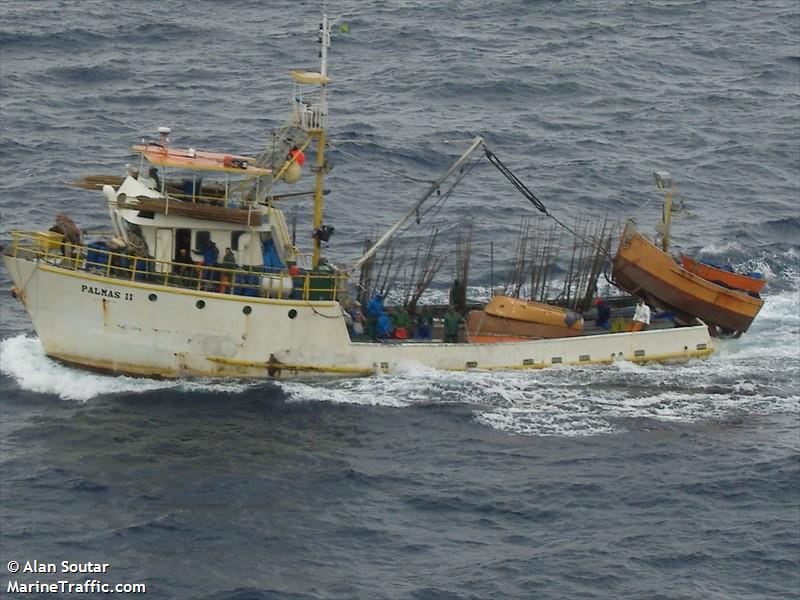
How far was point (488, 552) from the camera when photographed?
37.6 meters

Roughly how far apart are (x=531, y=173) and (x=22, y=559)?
1372 inches

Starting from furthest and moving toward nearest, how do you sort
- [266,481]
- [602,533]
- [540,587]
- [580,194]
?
[580,194] < [266,481] < [602,533] < [540,587]

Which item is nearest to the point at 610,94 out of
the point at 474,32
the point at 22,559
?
the point at 474,32

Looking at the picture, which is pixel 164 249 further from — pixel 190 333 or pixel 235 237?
pixel 190 333

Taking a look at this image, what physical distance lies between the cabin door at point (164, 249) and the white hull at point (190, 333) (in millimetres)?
1493

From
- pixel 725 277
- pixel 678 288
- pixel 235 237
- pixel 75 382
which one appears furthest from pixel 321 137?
pixel 725 277

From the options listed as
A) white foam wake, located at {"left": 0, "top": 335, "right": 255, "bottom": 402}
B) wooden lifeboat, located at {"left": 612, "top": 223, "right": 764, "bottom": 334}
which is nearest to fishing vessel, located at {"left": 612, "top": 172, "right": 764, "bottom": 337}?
wooden lifeboat, located at {"left": 612, "top": 223, "right": 764, "bottom": 334}

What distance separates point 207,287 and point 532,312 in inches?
394

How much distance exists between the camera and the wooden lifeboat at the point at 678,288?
51250 mm

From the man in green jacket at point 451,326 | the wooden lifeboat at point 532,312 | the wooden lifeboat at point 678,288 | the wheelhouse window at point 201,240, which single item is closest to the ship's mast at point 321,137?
the wheelhouse window at point 201,240

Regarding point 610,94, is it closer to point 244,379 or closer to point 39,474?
point 244,379

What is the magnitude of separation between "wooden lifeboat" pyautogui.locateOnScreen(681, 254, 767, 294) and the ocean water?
1796 millimetres

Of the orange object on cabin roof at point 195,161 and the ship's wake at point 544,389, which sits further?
the orange object on cabin roof at point 195,161

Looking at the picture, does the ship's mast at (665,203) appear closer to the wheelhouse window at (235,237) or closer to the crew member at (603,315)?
the crew member at (603,315)
